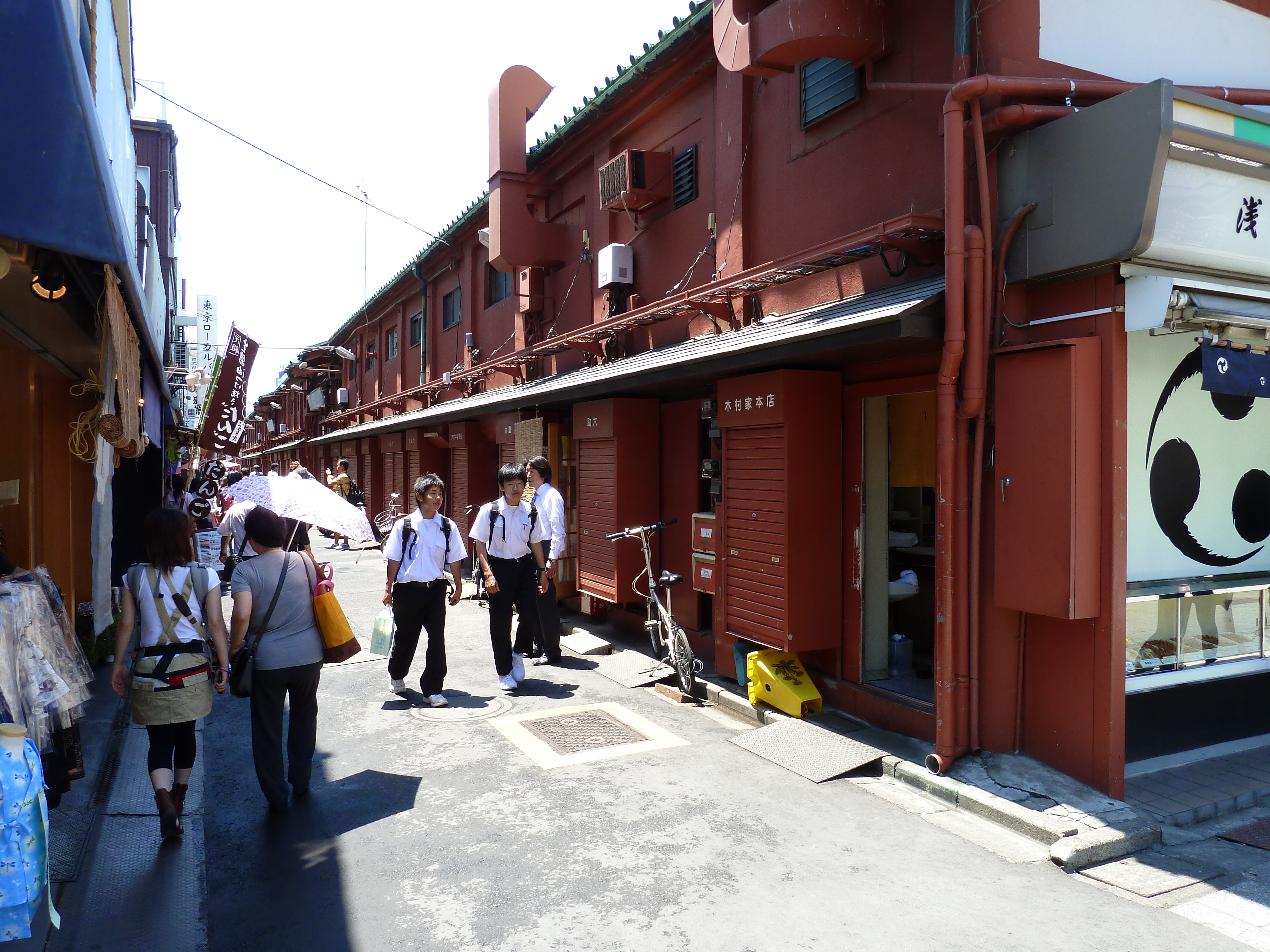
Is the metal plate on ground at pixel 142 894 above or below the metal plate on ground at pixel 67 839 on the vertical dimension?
below

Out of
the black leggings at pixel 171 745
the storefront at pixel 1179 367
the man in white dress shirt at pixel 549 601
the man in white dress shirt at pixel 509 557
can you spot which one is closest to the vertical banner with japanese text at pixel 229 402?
the man in white dress shirt at pixel 549 601

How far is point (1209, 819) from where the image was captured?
5414mm

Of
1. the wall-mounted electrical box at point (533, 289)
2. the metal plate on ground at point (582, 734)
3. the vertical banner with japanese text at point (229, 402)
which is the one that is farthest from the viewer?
the wall-mounted electrical box at point (533, 289)

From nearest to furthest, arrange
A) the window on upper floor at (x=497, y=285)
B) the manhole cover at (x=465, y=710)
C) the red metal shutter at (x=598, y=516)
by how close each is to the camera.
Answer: the manhole cover at (x=465, y=710), the red metal shutter at (x=598, y=516), the window on upper floor at (x=497, y=285)

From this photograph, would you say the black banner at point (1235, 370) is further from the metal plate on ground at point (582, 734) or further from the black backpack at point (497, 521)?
the black backpack at point (497, 521)

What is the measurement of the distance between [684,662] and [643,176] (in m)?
6.13

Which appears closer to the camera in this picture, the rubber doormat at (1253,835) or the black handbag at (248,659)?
the rubber doormat at (1253,835)

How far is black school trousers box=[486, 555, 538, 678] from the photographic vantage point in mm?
8344

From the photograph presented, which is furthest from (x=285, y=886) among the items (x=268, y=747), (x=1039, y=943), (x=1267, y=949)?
(x=1267, y=949)

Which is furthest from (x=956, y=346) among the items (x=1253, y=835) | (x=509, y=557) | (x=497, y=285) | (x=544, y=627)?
(x=497, y=285)

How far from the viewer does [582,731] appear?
278 inches

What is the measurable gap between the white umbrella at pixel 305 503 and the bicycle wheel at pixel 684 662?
3.34 metres

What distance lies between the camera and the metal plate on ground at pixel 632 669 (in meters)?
8.73

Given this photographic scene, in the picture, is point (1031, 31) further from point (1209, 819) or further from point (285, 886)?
point (285, 886)
